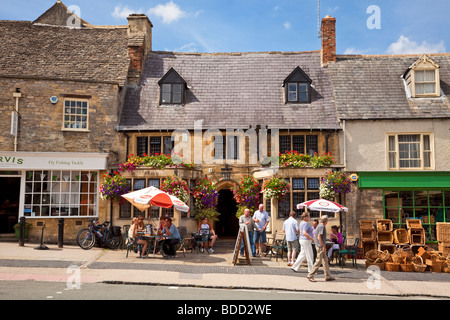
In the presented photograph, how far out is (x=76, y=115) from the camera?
18.3 m

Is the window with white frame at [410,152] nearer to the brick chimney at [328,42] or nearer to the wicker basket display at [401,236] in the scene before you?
the wicker basket display at [401,236]

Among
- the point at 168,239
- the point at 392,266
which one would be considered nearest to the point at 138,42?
the point at 168,239

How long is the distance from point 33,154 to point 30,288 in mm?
9361

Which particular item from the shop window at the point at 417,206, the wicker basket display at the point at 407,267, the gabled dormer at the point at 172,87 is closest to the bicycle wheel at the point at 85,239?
the gabled dormer at the point at 172,87

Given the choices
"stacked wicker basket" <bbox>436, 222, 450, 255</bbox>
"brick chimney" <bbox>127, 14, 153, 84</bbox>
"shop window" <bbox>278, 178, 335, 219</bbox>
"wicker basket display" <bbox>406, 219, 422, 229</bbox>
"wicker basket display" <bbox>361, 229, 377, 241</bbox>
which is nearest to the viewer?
"stacked wicker basket" <bbox>436, 222, 450, 255</bbox>

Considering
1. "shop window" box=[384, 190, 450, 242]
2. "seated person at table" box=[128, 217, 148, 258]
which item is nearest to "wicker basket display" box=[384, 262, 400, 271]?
"shop window" box=[384, 190, 450, 242]

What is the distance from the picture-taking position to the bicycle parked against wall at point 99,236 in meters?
16.1

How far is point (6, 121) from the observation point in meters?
17.6

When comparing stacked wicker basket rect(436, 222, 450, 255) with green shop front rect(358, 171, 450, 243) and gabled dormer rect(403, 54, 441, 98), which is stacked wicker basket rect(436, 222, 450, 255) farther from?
gabled dormer rect(403, 54, 441, 98)

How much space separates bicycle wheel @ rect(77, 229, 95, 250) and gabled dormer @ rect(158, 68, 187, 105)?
738cm

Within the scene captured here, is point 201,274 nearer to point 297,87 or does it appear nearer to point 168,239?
point 168,239

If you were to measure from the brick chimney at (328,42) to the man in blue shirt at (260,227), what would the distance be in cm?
983

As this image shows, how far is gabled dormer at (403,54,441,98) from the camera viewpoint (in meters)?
19.3

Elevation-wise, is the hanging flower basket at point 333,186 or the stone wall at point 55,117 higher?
the stone wall at point 55,117
